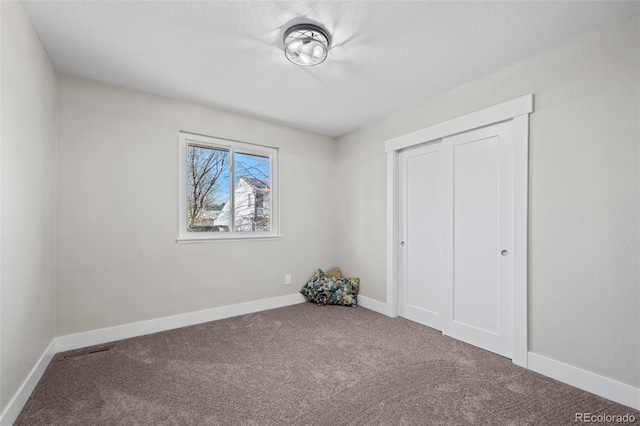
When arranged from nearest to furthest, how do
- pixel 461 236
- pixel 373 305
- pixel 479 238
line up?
pixel 479 238, pixel 461 236, pixel 373 305

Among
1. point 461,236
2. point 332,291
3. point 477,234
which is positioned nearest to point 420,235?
point 461,236

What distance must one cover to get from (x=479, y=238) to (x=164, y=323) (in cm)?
322

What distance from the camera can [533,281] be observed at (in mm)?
2318

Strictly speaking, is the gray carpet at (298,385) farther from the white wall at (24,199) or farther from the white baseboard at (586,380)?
the white wall at (24,199)

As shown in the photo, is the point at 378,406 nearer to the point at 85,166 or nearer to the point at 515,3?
the point at 515,3

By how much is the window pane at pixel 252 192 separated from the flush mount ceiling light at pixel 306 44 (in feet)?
5.73

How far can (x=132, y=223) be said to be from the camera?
9.64 feet

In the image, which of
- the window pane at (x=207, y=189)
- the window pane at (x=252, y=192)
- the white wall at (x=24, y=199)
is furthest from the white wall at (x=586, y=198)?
the white wall at (x=24, y=199)

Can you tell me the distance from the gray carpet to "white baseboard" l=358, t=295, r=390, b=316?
0.69 m

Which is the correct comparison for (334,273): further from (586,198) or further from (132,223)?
(586,198)

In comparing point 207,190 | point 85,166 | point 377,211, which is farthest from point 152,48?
point 377,211

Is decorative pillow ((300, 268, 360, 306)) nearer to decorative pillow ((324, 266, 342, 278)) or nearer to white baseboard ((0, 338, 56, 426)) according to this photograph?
decorative pillow ((324, 266, 342, 278))

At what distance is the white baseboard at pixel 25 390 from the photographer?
5.31 ft

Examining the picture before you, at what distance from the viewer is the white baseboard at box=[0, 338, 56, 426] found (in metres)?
1.62
